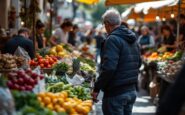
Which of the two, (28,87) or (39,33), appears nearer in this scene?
(28,87)

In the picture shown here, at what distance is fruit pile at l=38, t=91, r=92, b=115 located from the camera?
241 inches

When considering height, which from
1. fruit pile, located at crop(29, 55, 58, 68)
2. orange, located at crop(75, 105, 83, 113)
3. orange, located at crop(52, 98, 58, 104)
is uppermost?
orange, located at crop(52, 98, 58, 104)

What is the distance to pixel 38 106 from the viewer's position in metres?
5.36

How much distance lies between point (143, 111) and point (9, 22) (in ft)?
17.6

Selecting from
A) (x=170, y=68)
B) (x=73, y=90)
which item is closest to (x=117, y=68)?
(x=73, y=90)

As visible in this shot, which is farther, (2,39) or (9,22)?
(9,22)

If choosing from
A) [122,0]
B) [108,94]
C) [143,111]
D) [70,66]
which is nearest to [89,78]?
[70,66]

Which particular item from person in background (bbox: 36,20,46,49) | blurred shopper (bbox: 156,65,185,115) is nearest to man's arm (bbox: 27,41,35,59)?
person in background (bbox: 36,20,46,49)

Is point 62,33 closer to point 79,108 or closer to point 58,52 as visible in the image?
point 58,52

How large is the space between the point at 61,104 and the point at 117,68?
131 cm

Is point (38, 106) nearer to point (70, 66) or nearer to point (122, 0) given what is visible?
point (70, 66)

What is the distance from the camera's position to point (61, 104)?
632 centimetres

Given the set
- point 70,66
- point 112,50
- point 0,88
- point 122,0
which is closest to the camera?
point 0,88

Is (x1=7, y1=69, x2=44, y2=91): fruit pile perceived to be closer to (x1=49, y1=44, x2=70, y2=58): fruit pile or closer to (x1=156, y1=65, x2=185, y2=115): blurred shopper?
(x1=156, y1=65, x2=185, y2=115): blurred shopper
